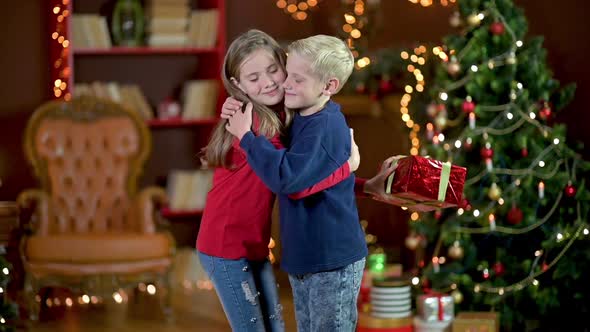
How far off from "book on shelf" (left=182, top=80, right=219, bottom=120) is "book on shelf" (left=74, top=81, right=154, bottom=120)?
0.25 m

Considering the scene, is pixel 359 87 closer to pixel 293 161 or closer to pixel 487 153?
pixel 487 153

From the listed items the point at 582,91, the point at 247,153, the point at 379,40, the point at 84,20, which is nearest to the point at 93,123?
the point at 84,20

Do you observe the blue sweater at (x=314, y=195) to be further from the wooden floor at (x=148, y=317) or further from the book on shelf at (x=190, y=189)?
the book on shelf at (x=190, y=189)

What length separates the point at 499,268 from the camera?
489 cm

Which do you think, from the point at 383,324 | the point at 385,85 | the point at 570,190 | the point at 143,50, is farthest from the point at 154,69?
the point at 570,190

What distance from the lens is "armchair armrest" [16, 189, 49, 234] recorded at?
5.83 meters

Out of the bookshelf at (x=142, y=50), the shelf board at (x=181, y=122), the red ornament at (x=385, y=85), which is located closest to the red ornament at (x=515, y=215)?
the red ornament at (x=385, y=85)

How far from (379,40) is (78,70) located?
6.38ft

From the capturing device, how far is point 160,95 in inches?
275

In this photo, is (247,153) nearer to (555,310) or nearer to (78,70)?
(555,310)

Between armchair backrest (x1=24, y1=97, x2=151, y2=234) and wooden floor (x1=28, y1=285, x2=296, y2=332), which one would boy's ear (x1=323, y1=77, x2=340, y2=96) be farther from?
armchair backrest (x1=24, y1=97, x2=151, y2=234)

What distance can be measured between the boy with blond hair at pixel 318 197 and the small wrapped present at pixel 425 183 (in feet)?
0.51

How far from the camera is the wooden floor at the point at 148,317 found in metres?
5.50

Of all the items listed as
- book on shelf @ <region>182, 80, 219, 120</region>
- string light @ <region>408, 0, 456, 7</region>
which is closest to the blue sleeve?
string light @ <region>408, 0, 456, 7</region>
